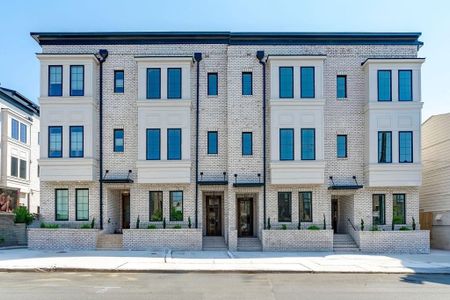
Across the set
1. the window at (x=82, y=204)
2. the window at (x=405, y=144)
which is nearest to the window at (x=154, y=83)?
the window at (x=82, y=204)

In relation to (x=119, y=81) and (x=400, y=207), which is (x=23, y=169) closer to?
(x=119, y=81)

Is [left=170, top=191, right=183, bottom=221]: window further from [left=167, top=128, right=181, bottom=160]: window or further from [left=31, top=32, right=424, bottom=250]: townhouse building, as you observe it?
[left=167, top=128, right=181, bottom=160]: window

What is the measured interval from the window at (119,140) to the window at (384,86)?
14204 millimetres

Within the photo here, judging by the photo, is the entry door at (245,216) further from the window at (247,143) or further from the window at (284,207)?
the window at (247,143)

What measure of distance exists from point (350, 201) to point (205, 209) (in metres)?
8.29

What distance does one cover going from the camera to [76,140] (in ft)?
91.6

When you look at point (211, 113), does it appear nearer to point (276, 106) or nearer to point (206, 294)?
point (276, 106)

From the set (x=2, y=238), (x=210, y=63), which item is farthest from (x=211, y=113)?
(x=2, y=238)

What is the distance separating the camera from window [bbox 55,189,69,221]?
28.3 metres

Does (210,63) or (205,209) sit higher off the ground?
(210,63)

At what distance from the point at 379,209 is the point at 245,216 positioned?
7.52m

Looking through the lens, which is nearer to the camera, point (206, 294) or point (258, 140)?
point (206, 294)

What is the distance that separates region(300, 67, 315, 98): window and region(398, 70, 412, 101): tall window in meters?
4.75

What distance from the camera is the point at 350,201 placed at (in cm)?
2908
